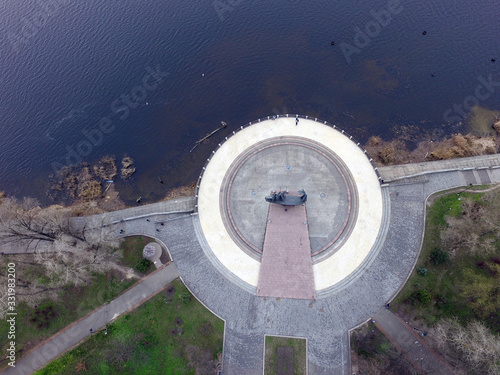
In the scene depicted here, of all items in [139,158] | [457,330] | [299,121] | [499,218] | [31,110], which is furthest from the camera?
[31,110]

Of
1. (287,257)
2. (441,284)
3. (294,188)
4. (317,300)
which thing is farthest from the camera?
(294,188)

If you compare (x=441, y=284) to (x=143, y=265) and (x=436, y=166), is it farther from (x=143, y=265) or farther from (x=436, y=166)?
(x=143, y=265)

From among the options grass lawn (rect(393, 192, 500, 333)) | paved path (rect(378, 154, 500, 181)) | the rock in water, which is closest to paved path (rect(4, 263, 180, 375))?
the rock in water

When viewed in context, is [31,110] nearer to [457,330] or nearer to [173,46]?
[173,46]

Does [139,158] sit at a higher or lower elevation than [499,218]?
higher

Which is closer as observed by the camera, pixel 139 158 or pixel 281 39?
pixel 139 158

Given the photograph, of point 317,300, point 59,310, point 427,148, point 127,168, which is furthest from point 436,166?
point 59,310

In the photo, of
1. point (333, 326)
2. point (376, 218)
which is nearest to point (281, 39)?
point (376, 218)

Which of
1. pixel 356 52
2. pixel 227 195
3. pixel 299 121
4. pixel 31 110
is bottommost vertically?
→ pixel 227 195
